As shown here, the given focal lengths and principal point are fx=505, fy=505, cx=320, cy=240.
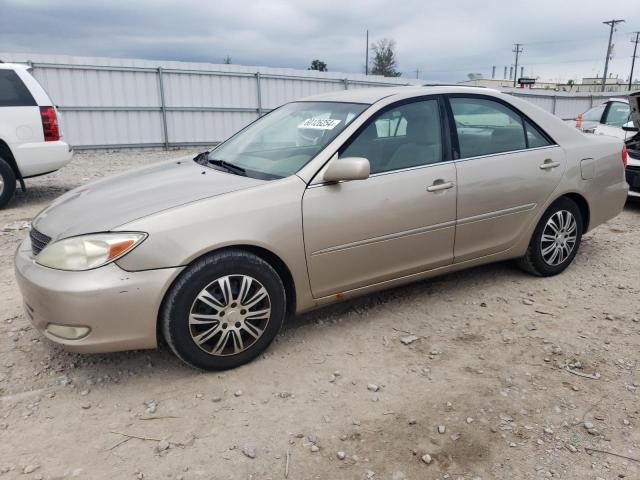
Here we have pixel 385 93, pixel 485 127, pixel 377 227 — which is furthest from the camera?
pixel 485 127

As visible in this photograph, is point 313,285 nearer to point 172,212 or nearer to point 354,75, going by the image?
point 172,212

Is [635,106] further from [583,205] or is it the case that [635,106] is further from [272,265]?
[272,265]

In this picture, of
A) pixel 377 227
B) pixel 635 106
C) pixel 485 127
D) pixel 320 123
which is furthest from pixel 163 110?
pixel 377 227

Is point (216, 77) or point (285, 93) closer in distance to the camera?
point (216, 77)

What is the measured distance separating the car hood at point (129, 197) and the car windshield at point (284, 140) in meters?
0.19

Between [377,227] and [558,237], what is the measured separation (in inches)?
76.0

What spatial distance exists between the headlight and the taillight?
16.5ft

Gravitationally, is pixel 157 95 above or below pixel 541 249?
above

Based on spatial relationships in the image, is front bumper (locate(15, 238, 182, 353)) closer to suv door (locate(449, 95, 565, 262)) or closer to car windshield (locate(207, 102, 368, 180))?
car windshield (locate(207, 102, 368, 180))

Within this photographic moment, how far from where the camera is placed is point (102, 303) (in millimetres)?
2514

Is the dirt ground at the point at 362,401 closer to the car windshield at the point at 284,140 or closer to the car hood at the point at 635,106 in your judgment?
the car windshield at the point at 284,140

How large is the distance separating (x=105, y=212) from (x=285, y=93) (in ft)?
45.2

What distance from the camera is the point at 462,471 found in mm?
2193

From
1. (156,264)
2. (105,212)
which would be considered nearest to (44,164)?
(105,212)
